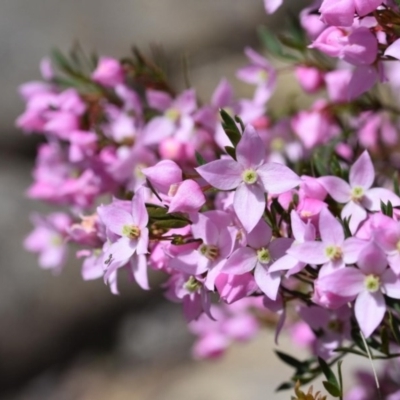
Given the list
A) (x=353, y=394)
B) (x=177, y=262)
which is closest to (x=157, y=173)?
(x=177, y=262)

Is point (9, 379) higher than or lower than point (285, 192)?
lower

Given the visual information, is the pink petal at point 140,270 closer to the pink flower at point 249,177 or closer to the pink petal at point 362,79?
the pink flower at point 249,177

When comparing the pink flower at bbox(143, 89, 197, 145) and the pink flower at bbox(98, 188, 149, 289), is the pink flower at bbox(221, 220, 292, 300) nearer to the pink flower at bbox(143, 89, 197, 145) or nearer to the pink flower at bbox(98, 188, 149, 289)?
the pink flower at bbox(98, 188, 149, 289)

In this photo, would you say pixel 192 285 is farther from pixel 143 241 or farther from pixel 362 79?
pixel 362 79

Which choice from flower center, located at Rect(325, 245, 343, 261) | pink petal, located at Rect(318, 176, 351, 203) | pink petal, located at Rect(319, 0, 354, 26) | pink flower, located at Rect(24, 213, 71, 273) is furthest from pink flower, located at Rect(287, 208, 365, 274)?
pink flower, located at Rect(24, 213, 71, 273)

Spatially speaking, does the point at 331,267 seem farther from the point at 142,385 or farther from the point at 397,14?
the point at 142,385

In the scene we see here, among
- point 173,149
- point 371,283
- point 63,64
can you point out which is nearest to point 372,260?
point 371,283
